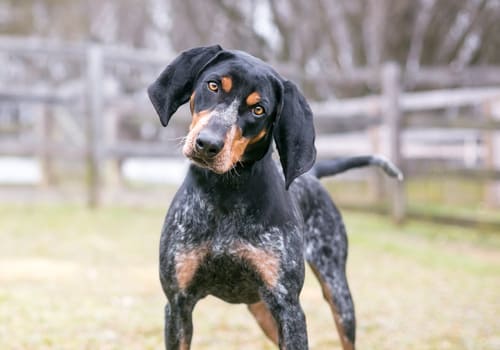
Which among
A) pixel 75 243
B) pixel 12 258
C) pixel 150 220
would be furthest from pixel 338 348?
pixel 150 220

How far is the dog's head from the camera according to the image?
287cm

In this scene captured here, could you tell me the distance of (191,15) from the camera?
56.4ft

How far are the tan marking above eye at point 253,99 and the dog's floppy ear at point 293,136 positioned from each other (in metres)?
0.15

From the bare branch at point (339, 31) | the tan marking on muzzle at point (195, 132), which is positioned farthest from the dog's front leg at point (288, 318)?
the bare branch at point (339, 31)

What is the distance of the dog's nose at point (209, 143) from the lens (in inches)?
110

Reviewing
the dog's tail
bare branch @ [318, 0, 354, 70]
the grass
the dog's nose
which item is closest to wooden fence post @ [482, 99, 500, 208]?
the grass

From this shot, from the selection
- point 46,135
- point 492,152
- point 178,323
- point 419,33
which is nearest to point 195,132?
point 178,323

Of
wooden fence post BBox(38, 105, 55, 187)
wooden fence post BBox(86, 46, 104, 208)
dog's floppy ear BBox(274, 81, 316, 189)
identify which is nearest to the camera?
dog's floppy ear BBox(274, 81, 316, 189)

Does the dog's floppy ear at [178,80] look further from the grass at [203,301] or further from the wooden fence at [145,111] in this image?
the wooden fence at [145,111]

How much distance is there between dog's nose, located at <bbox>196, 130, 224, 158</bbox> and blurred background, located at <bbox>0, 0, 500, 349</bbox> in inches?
83.5

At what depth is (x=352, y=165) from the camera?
458 centimetres

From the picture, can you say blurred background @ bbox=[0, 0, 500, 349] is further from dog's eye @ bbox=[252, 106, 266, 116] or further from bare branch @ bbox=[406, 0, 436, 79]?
dog's eye @ bbox=[252, 106, 266, 116]

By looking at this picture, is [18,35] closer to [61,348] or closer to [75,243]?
[75,243]

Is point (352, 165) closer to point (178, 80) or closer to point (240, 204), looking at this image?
point (240, 204)
